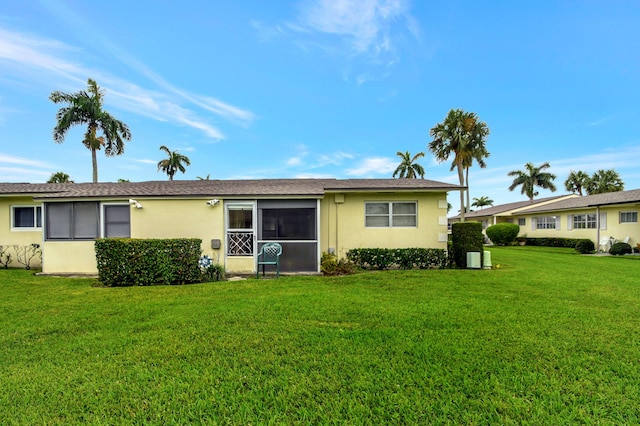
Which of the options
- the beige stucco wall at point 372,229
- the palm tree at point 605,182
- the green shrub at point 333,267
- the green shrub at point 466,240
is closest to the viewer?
the green shrub at point 333,267

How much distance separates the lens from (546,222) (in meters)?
25.4

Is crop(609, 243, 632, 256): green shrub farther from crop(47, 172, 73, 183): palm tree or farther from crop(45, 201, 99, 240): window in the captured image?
crop(47, 172, 73, 183): palm tree


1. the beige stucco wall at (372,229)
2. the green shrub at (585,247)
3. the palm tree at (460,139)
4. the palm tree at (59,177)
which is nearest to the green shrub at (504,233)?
the palm tree at (460,139)

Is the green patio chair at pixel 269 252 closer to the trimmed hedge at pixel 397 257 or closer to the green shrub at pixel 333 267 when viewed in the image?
the green shrub at pixel 333 267

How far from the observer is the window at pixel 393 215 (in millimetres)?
11008

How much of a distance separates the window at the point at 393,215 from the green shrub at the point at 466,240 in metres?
1.67

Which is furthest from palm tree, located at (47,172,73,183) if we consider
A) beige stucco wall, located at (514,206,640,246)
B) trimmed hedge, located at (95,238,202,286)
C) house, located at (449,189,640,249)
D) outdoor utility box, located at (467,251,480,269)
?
beige stucco wall, located at (514,206,640,246)

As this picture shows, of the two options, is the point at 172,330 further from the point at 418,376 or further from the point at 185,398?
the point at 418,376

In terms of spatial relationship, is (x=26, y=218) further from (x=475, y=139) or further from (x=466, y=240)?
(x=475, y=139)

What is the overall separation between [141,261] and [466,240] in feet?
35.0

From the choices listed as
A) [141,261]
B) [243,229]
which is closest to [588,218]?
[243,229]

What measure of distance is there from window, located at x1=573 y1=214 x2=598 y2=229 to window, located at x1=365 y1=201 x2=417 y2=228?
55.9ft

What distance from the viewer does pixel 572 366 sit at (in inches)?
127

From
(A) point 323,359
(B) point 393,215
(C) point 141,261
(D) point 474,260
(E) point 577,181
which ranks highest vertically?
(E) point 577,181
